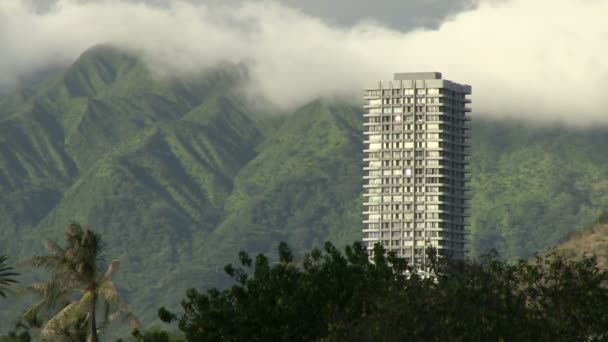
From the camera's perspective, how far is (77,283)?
111375mm

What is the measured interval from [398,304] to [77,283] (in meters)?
32.2

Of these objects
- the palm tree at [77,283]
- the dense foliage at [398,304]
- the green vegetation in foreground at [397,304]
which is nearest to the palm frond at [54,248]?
the palm tree at [77,283]

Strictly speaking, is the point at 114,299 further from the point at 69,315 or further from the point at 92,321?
the point at 69,315

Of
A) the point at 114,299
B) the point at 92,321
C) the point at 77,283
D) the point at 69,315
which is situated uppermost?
the point at 77,283

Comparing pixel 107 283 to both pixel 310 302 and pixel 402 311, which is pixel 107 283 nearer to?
pixel 310 302

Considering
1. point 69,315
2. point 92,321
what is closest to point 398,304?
point 92,321

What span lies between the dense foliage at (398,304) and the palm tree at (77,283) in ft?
30.2

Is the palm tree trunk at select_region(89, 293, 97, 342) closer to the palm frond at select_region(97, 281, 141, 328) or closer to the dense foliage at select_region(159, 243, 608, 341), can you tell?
the palm frond at select_region(97, 281, 141, 328)

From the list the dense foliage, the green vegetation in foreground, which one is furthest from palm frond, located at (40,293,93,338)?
the dense foliage

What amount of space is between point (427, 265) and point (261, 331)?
12.4 m

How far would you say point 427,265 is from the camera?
101000 mm

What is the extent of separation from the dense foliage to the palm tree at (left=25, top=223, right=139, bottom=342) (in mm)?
9193

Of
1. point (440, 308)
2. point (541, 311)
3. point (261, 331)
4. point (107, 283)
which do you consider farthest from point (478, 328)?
point (107, 283)

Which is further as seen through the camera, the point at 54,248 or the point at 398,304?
the point at 54,248
